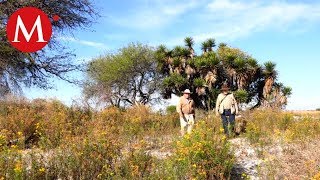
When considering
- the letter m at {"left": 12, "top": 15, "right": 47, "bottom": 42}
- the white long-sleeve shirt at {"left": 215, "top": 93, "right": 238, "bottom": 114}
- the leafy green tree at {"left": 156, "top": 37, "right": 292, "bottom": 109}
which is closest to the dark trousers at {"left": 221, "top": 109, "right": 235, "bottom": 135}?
the white long-sleeve shirt at {"left": 215, "top": 93, "right": 238, "bottom": 114}

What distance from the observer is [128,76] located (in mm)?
41500

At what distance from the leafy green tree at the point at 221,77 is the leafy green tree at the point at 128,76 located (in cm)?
630

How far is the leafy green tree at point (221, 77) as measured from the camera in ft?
107

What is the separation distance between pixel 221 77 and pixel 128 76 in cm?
1099

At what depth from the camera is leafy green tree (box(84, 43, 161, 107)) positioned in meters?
41.1

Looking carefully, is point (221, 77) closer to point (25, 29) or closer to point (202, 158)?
point (25, 29)

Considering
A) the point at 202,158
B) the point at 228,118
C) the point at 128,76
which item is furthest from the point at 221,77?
the point at 202,158

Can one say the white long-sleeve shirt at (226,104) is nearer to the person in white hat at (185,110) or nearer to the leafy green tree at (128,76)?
the person in white hat at (185,110)

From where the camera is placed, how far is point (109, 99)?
41625mm

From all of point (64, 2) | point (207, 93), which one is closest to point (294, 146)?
point (64, 2)

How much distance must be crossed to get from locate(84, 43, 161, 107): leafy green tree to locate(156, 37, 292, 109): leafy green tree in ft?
20.7

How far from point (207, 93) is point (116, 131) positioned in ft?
74.0

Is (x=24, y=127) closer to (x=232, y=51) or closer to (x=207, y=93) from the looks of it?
(x=207, y=93)

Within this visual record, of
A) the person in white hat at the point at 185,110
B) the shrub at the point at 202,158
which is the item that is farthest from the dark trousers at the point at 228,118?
the shrub at the point at 202,158
